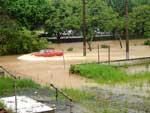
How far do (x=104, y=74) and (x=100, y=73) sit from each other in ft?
1.21

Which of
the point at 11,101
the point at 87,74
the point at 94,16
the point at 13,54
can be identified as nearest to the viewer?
the point at 11,101

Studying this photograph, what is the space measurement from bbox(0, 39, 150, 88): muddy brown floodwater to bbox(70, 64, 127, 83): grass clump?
546 mm

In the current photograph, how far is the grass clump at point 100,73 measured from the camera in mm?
25453

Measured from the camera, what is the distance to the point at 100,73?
26.6 meters

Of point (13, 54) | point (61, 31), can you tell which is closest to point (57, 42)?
point (61, 31)

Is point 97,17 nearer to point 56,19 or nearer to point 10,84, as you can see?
point 56,19

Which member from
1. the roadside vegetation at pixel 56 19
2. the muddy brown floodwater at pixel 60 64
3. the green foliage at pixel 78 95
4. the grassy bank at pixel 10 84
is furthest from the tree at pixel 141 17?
the green foliage at pixel 78 95

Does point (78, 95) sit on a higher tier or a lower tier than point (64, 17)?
lower

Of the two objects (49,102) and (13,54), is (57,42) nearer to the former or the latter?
(13,54)

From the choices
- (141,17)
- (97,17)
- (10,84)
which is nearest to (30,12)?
(97,17)

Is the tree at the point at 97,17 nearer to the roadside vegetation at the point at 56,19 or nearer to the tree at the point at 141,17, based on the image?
the roadside vegetation at the point at 56,19

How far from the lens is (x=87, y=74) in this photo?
87.6 feet

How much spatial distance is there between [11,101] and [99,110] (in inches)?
136

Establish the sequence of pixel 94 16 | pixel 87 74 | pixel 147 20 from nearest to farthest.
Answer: pixel 87 74 → pixel 94 16 → pixel 147 20
